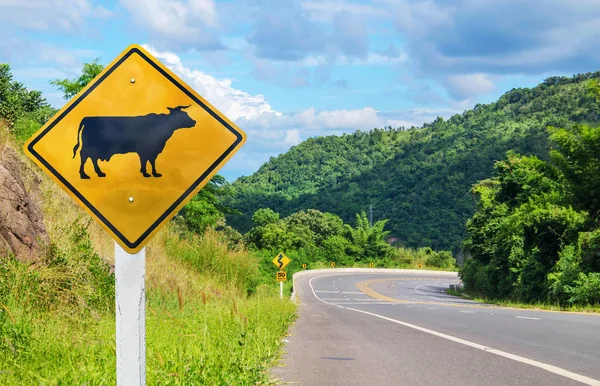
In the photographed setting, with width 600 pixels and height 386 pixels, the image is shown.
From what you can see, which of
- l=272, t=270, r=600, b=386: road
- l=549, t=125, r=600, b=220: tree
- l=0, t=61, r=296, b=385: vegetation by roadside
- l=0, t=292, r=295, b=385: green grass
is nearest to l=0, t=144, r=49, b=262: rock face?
l=0, t=61, r=296, b=385: vegetation by roadside

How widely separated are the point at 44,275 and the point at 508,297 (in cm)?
3389

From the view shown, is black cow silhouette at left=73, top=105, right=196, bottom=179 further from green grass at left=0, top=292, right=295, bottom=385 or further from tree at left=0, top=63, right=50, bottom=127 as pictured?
tree at left=0, top=63, right=50, bottom=127

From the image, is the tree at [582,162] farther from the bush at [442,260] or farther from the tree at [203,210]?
the bush at [442,260]

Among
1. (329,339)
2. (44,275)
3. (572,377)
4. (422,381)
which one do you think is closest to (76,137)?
(422,381)

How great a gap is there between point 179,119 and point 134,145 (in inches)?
10.2

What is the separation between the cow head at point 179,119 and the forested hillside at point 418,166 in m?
88.6

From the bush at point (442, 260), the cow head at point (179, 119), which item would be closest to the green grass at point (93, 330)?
the cow head at point (179, 119)

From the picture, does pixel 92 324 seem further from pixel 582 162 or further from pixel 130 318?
pixel 582 162

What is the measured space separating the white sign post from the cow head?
2.14 feet

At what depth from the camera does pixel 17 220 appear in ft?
33.4

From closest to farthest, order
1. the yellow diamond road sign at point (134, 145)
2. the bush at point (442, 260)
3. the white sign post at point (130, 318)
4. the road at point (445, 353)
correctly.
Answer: the white sign post at point (130, 318) < the yellow diamond road sign at point (134, 145) < the road at point (445, 353) < the bush at point (442, 260)

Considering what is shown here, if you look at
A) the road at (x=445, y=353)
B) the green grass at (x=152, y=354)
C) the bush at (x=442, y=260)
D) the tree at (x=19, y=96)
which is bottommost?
the bush at (x=442, y=260)

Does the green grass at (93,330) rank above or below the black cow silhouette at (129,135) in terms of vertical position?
below

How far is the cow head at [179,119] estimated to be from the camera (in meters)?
3.48
